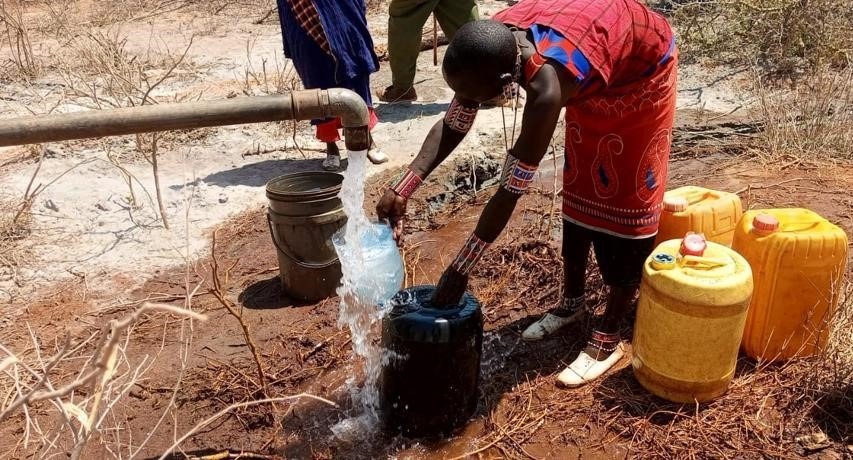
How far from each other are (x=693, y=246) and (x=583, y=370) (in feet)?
2.38

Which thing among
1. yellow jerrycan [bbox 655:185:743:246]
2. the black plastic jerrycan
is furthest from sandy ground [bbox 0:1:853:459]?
yellow jerrycan [bbox 655:185:743:246]

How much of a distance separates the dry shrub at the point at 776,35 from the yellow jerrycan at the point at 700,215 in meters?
3.37

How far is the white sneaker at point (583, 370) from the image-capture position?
2832 millimetres

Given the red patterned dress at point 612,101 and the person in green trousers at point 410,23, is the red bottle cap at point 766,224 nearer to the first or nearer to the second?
the red patterned dress at point 612,101

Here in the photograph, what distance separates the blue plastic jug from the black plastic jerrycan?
15.8 inches

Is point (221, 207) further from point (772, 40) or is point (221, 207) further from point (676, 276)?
point (772, 40)

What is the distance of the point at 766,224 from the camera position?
2.57 meters

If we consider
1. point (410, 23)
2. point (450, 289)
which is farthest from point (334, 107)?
point (410, 23)

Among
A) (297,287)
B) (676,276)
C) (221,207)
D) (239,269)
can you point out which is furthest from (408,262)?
(676,276)

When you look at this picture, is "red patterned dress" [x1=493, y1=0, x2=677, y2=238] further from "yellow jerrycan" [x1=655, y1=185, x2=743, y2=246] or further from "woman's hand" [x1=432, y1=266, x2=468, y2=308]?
"woman's hand" [x1=432, y1=266, x2=468, y2=308]

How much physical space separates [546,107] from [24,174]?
163 inches

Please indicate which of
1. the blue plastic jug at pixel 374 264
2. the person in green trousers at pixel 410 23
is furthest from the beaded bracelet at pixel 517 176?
the person in green trousers at pixel 410 23

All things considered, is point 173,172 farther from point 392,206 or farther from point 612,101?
point 612,101

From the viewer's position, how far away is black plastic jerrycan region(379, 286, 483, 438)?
2420mm
